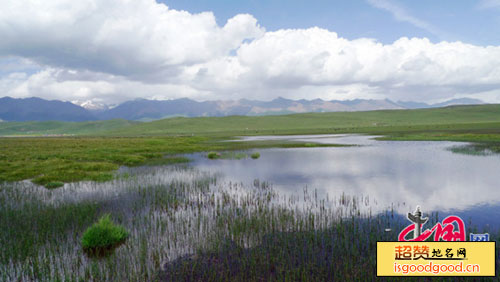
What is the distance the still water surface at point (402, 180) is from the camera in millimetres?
18156

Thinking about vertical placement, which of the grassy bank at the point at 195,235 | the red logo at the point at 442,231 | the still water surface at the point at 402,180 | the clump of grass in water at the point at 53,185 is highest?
the red logo at the point at 442,231

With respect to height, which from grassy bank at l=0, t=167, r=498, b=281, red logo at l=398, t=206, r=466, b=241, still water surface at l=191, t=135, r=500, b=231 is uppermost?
red logo at l=398, t=206, r=466, b=241

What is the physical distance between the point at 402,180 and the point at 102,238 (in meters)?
27.0

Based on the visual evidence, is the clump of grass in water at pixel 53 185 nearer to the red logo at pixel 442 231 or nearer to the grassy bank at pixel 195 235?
the grassy bank at pixel 195 235

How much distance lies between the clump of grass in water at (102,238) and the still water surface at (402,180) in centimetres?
1374

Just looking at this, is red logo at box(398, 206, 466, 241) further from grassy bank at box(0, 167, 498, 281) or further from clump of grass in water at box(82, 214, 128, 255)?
clump of grass in water at box(82, 214, 128, 255)

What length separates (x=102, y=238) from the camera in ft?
40.2

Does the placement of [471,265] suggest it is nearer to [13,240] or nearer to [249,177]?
[13,240]

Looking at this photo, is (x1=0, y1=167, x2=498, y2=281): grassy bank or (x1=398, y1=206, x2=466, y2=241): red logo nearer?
(x1=398, y1=206, x2=466, y2=241): red logo

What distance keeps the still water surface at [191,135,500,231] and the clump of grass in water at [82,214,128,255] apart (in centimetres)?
1374

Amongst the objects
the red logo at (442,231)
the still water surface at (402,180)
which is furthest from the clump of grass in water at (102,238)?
the still water surface at (402,180)

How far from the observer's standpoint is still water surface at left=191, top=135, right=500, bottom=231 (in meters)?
18.2

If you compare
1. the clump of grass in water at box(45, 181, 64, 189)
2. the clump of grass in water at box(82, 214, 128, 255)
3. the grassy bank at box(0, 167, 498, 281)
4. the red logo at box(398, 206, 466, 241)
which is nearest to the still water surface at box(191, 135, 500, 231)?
the grassy bank at box(0, 167, 498, 281)

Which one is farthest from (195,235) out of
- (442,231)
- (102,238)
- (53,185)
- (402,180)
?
(402,180)
